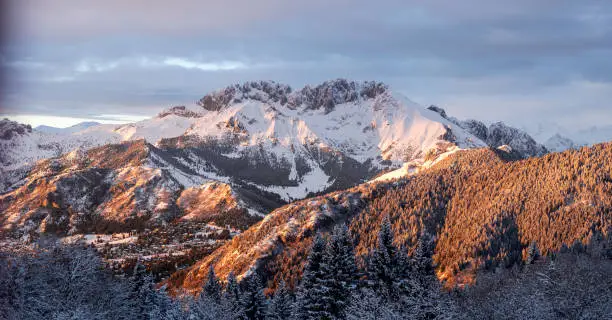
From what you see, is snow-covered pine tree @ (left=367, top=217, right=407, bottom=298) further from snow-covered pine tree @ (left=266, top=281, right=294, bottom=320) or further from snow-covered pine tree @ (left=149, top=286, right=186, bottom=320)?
snow-covered pine tree @ (left=149, top=286, right=186, bottom=320)

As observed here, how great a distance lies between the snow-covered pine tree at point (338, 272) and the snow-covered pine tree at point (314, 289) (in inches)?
19.9

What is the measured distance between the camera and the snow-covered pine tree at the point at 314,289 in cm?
5391

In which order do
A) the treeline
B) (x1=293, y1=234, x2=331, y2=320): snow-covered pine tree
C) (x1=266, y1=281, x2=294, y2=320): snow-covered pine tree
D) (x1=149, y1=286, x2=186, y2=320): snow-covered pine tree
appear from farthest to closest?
(x1=266, y1=281, x2=294, y2=320): snow-covered pine tree
(x1=149, y1=286, x2=186, y2=320): snow-covered pine tree
(x1=293, y1=234, x2=331, y2=320): snow-covered pine tree
the treeline

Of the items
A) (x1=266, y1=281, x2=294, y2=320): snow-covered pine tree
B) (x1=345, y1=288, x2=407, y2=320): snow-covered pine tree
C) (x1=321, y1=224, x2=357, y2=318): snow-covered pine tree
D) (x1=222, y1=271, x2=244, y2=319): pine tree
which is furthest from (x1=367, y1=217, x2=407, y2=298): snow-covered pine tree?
(x1=266, y1=281, x2=294, y2=320): snow-covered pine tree

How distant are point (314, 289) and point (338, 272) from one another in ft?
11.7

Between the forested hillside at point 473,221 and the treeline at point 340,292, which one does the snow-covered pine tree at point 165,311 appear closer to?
the treeline at point 340,292

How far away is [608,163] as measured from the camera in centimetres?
16938

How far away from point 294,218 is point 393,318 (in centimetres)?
15038

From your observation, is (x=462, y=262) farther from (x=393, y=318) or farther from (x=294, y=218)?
(x=393, y=318)

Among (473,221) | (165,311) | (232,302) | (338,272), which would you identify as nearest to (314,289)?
(338,272)

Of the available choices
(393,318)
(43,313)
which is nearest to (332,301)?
(393,318)

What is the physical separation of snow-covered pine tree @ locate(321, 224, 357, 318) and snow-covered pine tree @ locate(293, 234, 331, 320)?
505 millimetres

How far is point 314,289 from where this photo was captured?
5428 centimetres

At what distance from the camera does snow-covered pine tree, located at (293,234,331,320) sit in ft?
177
